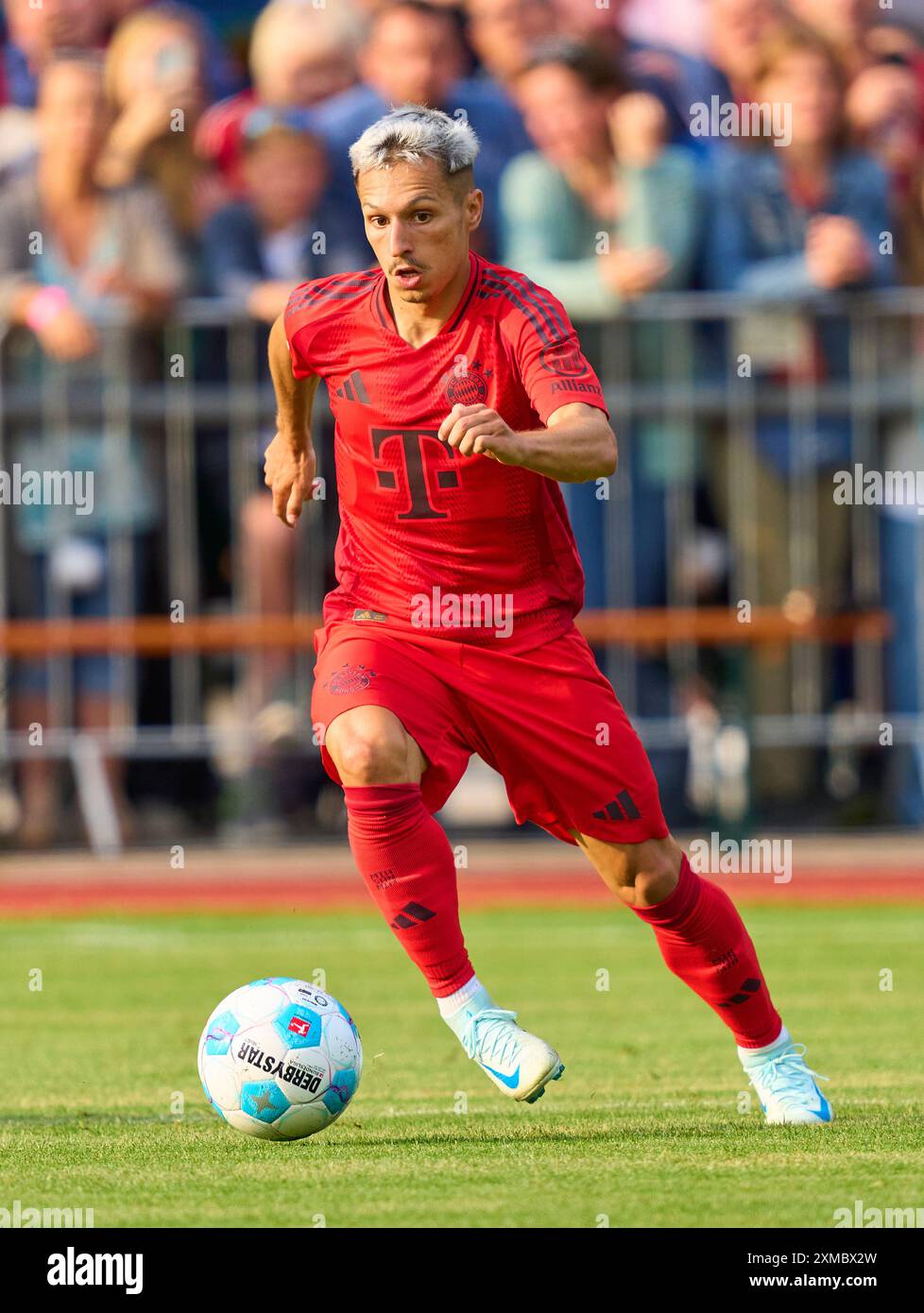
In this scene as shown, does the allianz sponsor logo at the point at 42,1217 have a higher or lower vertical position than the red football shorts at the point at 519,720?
lower

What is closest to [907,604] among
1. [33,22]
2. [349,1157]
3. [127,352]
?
[127,352]

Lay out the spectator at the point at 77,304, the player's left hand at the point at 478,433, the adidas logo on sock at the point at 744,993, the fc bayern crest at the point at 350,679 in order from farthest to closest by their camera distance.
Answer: the spectator at the point at 77,304 < the adidas logo on sock at the point at 744,993 < the fc bayern crest at the point at 350,679 < the player's left hand at the point at 478,433

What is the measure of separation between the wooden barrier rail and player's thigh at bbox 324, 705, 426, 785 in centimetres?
1013

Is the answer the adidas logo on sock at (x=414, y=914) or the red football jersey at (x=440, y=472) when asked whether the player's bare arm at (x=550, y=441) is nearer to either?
the red football jersey at (x=440, y=472)

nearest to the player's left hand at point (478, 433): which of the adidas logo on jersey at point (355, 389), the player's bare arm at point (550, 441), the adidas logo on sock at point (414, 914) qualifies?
the player's bare arm at point (550, 441)

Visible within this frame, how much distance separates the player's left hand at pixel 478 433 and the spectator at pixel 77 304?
34.5ft

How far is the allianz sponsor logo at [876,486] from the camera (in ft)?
54.1

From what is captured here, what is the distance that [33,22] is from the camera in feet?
54.2

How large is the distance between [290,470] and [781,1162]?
99.3 inches

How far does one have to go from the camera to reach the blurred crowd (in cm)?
1546

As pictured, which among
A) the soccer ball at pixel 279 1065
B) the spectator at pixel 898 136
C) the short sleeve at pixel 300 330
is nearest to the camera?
the soccer ball at pixel 279 1065

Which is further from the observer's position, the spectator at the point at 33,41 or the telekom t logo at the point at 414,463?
the spectator at the point at 33,41
